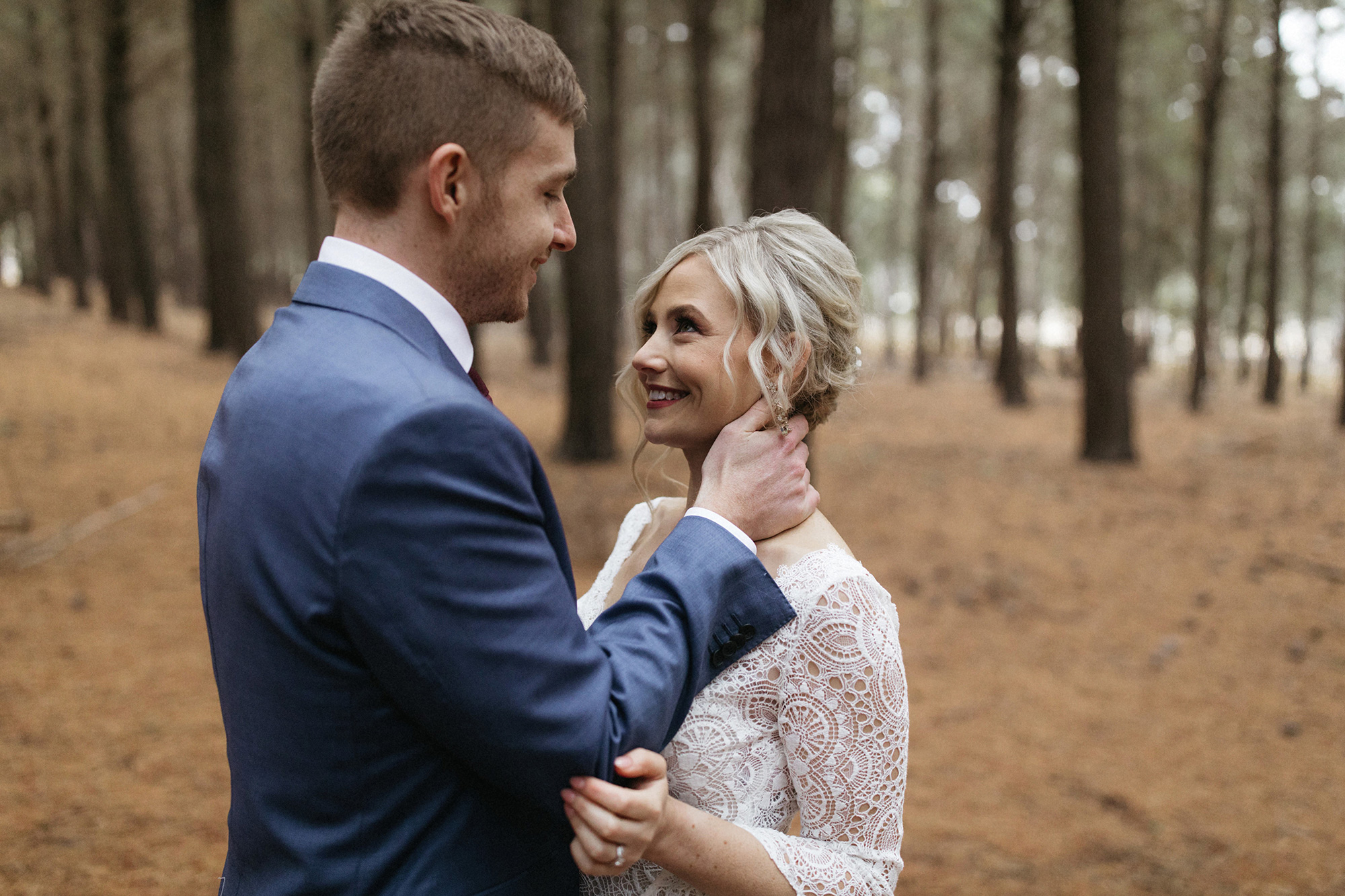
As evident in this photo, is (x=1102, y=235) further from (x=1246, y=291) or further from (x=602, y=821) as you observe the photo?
(x=1246, y=291)

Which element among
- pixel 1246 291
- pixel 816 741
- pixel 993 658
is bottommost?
pixel 993 658

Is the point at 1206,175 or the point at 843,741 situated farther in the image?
the point at 1206,175

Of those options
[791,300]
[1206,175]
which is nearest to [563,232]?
[791,300]

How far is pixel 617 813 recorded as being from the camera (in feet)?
5.23

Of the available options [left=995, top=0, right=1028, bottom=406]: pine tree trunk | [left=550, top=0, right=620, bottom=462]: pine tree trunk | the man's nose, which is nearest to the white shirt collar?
the man's nose

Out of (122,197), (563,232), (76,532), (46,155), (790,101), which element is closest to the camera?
(563,232)

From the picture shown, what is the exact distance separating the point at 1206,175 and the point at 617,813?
73.5 ft

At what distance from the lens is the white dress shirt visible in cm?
172

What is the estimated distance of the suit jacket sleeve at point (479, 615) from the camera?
143cm

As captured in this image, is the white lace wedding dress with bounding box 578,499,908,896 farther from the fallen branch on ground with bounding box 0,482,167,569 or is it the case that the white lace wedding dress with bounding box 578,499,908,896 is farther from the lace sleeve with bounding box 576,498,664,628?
the fallen branch on ground with bounding box 0,482,167,569

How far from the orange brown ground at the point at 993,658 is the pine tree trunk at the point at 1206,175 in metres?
6.47

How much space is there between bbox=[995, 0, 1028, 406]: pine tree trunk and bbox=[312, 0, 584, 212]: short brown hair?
19416mm

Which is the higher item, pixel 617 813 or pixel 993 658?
pixel 617 813

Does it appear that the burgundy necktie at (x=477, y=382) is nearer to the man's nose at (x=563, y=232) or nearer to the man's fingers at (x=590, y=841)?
the man's nose at (x=563, y=232)
